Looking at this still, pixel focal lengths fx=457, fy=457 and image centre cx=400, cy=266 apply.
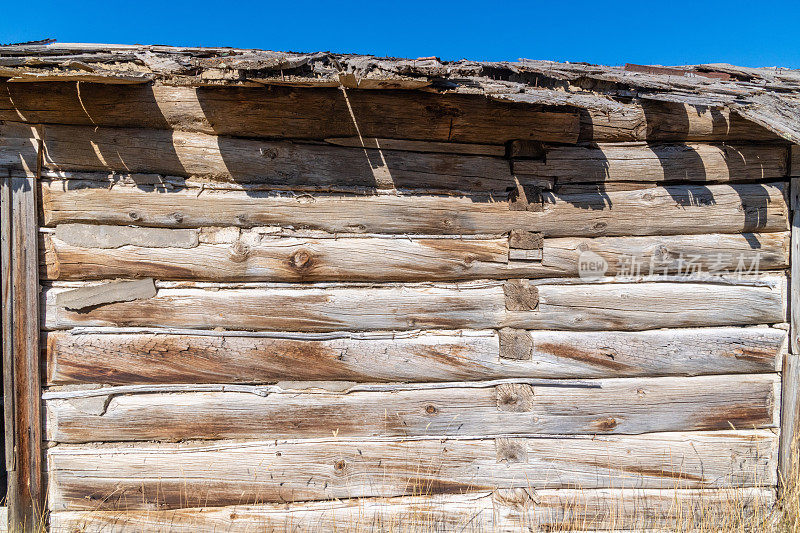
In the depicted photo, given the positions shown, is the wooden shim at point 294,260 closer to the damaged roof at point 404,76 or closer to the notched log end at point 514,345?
the notched log end at point 514,345

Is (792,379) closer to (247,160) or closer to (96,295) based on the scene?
(247,160)

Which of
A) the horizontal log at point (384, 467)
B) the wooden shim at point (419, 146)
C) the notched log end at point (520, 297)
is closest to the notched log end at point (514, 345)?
the notched log end at point (520, 297)

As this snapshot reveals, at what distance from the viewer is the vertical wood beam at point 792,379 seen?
8.87 feet

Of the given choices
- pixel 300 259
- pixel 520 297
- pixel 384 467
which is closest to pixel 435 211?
pixel 520 297

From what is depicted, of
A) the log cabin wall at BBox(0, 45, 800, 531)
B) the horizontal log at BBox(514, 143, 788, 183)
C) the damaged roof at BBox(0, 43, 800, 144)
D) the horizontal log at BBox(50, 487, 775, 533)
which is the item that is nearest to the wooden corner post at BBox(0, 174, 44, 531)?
the log cabin wall at BBox(0, 45, 800, 531)

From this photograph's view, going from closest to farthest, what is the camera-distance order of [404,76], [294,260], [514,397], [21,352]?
[404,76] → [21,352] → [294,260] → [514,397]

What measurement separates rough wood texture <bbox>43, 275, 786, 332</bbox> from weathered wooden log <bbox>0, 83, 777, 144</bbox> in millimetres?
879

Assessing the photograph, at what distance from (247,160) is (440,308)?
1.37 meters

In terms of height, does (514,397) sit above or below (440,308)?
below

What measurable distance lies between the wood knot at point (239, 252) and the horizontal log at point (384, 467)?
3.45ft

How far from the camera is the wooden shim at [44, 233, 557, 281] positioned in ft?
8.18

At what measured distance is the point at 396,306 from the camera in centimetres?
264

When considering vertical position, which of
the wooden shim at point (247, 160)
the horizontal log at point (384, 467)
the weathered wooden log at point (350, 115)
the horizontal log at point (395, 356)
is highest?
the weathered wooden log at point (350, 115)

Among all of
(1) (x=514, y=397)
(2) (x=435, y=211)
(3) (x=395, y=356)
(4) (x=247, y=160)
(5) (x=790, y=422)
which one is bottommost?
(5) (x=790, y=422)
